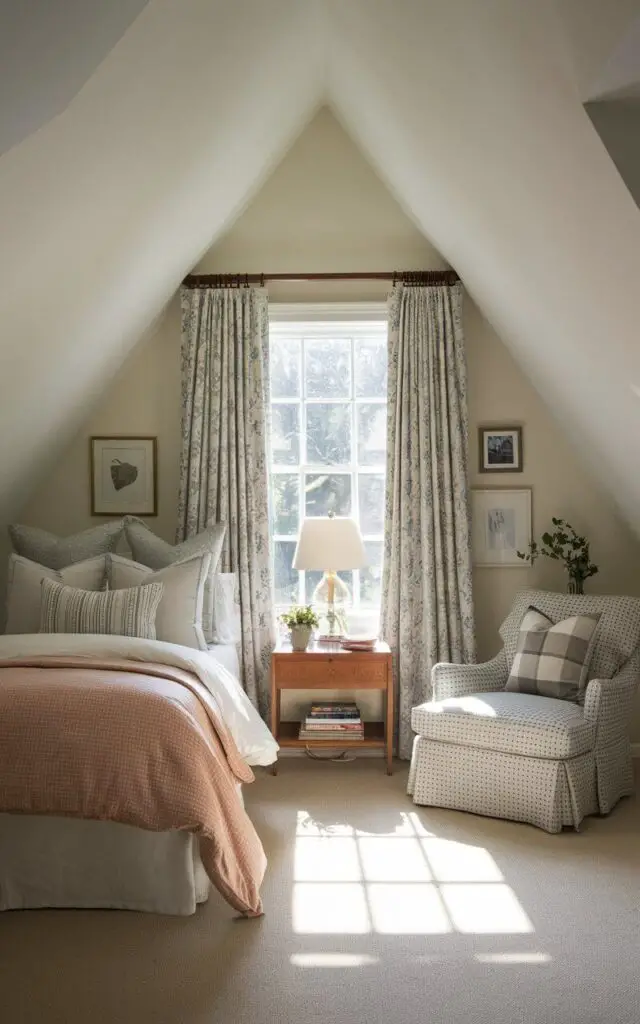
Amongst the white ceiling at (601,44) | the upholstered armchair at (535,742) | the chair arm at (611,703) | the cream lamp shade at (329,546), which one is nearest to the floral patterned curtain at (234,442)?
the cream lamp shade at (329,546)

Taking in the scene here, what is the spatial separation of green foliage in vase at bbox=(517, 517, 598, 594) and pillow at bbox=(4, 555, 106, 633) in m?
2.14

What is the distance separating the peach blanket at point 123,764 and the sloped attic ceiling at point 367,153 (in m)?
1.34

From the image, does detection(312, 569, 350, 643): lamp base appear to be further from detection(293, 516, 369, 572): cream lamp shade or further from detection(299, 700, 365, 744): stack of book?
detection(299, 700, 365, 744): stack of book

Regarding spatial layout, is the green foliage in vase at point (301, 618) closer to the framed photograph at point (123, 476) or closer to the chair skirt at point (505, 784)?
the chair skirt at point (505, 784)

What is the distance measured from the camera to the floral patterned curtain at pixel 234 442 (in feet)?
16.3

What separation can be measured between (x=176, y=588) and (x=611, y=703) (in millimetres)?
1910

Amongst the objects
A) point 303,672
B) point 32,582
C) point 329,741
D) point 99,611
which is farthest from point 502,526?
point 32,582

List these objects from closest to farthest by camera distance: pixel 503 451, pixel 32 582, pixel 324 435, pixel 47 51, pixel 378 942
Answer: pixel 47 51, pixel 378 942, pixel 32 582, pixel 503 451, pixel 324 435

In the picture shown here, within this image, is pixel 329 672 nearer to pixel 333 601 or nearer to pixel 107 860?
pixel 333 601

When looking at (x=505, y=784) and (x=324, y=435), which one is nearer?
(x=505, y=784)

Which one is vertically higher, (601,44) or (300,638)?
(601,44)

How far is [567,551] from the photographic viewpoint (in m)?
4.98

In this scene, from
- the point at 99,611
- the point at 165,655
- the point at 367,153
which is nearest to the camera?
the point at 165,655

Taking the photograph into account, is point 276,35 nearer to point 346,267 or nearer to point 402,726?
point 346,267
